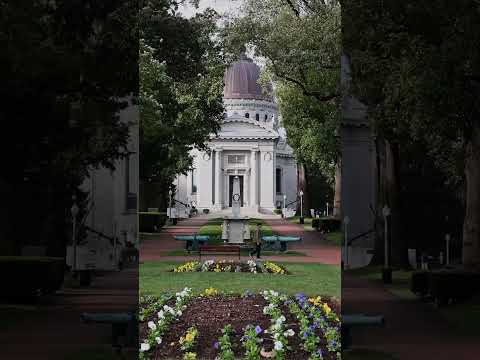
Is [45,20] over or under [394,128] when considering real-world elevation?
over

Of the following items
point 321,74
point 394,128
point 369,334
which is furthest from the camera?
point 394,128

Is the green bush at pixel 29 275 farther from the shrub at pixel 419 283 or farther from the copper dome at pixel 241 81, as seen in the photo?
the shrub at pixel 419 283

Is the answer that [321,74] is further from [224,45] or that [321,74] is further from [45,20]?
[45,20]

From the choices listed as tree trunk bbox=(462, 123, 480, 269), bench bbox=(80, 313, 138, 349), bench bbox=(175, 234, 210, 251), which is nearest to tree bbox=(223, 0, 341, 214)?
bench bbox=(175, 234, 210, 251)

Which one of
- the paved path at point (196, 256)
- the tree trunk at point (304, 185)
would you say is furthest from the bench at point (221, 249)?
the tree trunk at point (304, 185)

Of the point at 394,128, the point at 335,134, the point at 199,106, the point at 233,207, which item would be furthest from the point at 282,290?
the point at 394,128

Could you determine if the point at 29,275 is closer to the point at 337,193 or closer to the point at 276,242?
the point at 337,193
